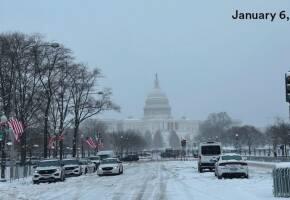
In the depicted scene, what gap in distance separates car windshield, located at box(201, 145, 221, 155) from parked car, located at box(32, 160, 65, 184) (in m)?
13.0

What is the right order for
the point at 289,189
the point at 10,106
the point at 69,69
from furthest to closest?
the point at 69,69, the point at 10,106, the point at 289,189

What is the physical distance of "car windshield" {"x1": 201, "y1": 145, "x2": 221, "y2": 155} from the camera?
54.9 m

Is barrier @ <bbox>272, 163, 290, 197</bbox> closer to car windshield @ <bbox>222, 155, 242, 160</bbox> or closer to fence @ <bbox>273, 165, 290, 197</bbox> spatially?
fence @ <bbox>273, 165, 290, 197</bbox>

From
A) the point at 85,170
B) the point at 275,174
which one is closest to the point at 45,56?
the point at 85,170

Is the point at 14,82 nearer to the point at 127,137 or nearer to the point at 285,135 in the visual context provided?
the point at 285,135

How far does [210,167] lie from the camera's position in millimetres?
54094

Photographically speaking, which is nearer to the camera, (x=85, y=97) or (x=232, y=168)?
(x=232, y=168)

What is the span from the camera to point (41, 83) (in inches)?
2729

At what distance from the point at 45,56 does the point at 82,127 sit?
353 ft

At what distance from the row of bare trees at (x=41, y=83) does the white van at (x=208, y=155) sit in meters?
15.3

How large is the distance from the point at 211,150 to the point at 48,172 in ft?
50.7

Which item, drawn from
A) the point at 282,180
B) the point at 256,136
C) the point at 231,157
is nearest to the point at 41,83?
the point at 231,157

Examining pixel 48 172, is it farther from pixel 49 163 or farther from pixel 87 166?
pixel 87 166

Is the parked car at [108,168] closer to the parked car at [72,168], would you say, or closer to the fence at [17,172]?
the parked car at [72,168]
